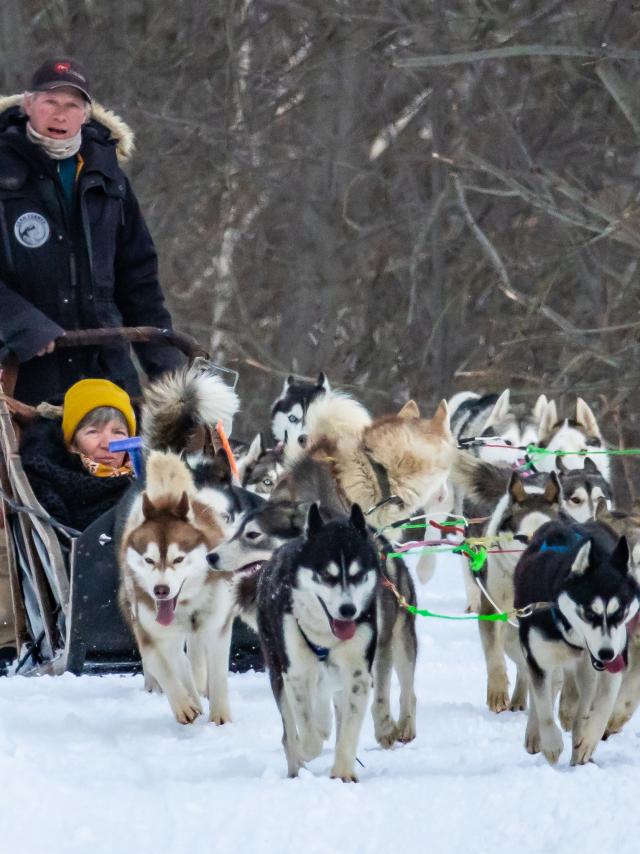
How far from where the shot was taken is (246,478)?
9156mm

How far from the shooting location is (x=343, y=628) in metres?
4.15

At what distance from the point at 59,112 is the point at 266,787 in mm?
2921

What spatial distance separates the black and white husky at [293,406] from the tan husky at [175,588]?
5792mm

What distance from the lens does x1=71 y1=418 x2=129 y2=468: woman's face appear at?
5.90 metres

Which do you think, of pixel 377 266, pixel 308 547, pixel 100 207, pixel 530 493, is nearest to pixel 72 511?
pixel 100 207

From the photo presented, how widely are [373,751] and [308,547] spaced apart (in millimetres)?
736

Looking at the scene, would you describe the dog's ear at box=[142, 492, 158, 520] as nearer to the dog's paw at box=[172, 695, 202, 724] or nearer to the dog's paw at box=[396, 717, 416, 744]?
the dog's paw at box=[172, 695, 202, 724]

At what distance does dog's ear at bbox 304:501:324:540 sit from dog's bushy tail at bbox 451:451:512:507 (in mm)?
2080

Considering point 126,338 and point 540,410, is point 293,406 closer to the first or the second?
point 540,410

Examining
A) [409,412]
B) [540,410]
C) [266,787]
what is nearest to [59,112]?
[409,412]

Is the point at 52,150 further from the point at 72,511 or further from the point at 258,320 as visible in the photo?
the point at 258,320

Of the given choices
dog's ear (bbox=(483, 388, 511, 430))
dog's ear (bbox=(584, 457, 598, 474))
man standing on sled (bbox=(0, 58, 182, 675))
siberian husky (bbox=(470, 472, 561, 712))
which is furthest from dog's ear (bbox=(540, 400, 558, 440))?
siberian husky (bbox=(470, 472, 561, 712))

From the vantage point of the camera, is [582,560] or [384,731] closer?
[582,560]

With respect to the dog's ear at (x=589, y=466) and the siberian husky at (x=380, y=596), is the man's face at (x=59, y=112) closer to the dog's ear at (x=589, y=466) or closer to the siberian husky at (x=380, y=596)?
the siberian husky at (x=380, y=596)
